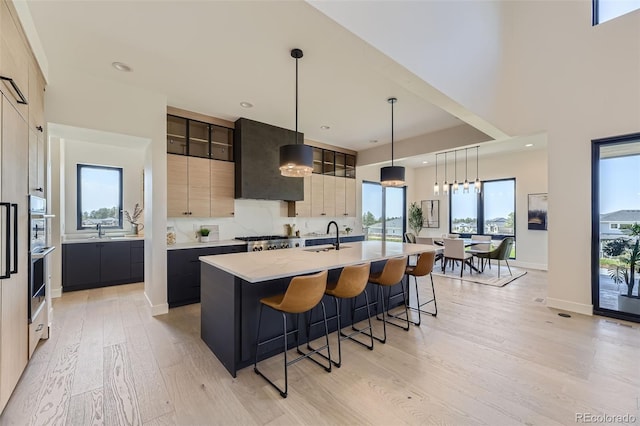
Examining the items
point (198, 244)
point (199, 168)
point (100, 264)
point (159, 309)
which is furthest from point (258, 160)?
→ point (100, 264)

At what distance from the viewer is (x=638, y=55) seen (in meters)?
3.33

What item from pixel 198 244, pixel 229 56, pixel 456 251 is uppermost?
pixel 229 56

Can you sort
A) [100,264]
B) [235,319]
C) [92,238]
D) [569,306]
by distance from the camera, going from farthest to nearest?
[92,238] → [100,264] → [569,306] → [235,319]

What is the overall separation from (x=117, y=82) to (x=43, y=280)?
7.88 feet

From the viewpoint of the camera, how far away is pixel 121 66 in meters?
3.04

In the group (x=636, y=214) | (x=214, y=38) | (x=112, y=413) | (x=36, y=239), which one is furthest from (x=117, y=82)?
(x=636, y=214)

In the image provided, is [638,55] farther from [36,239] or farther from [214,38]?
[36,239]

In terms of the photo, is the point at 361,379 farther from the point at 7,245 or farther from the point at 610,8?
the point at 610,8

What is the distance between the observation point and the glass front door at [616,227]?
11.5 feet

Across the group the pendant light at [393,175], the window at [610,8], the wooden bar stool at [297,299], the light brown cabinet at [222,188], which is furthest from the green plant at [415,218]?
the wooden bar stool at [297,299]

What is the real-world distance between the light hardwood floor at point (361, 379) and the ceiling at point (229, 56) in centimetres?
262

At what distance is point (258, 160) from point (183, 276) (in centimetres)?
223

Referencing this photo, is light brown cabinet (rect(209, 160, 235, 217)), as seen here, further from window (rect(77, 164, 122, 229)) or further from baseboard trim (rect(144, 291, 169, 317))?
window (rect(77, 164, 122, 229))

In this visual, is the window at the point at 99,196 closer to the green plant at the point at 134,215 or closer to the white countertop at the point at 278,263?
the green plant at the point at 134,215
